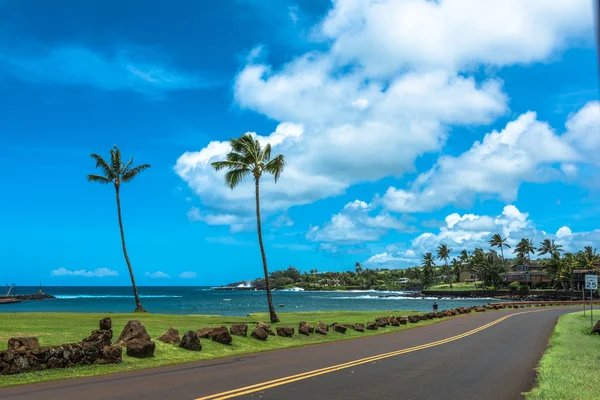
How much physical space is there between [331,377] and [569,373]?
6402 mm

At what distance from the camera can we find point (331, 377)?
13.2 m

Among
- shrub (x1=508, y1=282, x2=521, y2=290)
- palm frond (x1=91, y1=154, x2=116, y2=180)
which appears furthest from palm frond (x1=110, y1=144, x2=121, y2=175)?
shrub (x1=508, y1=282, x2=521, y2=290)

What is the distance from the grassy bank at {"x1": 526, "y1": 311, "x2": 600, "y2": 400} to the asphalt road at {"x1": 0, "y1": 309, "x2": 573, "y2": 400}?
1.43 ft

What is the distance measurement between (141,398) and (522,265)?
17262cm

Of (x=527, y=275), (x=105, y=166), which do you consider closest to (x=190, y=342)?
(x=105, y=166)

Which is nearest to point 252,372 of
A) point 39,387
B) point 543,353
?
point 39,387

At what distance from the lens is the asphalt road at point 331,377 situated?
1100 cm

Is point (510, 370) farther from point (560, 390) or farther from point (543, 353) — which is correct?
point (543, 353)

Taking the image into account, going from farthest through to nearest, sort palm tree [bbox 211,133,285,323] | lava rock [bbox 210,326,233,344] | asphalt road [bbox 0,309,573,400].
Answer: palm tree [bbox 211,133,285,323] < lava rock [bbox 210,326,233,344] < asphalt road [bbox 0,309,573,400]

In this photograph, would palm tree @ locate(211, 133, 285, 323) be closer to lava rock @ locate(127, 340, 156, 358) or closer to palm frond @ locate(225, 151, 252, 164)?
palm frond @ locate(225, 151, 252, 164)

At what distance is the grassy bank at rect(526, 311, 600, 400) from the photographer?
11091 mm

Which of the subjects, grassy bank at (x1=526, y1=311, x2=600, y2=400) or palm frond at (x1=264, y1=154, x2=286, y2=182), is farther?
palm frond at (x1=264, y1=154, x2=286, y2=182)

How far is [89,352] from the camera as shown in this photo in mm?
14328

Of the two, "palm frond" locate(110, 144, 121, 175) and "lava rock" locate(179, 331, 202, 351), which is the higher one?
"palm frond" locate(110, 144, 121, 175)
